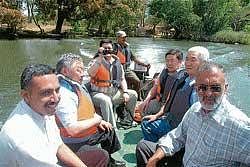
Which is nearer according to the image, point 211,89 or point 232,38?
point 211,89

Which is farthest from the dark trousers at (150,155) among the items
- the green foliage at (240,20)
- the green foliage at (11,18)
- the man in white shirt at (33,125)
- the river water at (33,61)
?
the green foliage at (240,20)

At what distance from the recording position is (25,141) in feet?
6.50

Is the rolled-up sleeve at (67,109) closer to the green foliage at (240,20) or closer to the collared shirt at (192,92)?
the collared shirt at (192,92)

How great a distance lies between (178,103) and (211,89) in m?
1.23

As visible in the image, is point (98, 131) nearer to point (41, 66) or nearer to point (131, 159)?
point (131, 159)

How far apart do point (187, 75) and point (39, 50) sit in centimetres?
1983

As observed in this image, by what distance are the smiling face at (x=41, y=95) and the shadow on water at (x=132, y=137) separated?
8.88 feet

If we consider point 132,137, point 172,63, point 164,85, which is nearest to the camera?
point 172,63

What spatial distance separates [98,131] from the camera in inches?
140

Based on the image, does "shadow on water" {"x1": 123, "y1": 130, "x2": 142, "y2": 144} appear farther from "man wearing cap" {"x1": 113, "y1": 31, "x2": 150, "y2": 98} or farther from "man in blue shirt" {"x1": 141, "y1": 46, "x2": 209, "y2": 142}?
"man wearing cap" {"x1": 113, "y1": 31, "x2": 150, "y2": 98}

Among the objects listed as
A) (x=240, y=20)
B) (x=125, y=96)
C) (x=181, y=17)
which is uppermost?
(x=125, y=96)

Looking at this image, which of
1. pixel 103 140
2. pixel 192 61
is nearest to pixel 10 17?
pixel 192 61

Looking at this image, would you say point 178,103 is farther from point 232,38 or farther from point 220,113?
point 232,38

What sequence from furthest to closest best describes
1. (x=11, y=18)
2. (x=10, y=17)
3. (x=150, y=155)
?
(x=11, y=18) < (x=10, y=17) < (x=150, y=155)
